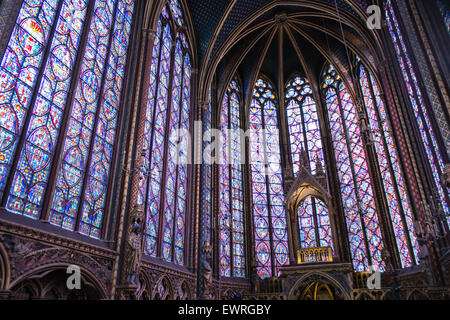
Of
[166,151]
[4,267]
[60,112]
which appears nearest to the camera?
[4,267]

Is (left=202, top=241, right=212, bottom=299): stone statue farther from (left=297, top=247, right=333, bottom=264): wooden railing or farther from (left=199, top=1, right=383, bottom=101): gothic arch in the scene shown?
(left=199, top=1, right=383, bottom=101): gothic arch

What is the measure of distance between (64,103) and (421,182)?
11.5 metres

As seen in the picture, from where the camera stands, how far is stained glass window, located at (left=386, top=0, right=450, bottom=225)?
10.1 metres

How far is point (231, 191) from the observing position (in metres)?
17.8

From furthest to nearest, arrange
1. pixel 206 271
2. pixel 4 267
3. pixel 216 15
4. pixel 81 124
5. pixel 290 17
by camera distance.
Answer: pixel 290 17
pixel 216 15
pixel 206 271
pixel 81 124
pixel 4 267

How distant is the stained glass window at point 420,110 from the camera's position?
10.1m

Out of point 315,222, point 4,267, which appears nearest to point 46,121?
point 4,267

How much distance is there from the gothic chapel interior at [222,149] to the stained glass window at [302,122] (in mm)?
101

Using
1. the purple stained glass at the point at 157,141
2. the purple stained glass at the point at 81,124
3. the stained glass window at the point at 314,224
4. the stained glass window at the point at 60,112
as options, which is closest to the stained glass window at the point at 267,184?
the stained glass window at the point at 314,224

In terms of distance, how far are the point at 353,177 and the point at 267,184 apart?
4.57 metres

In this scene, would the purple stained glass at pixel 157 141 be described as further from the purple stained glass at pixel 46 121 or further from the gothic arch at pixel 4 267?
the gothic arch at pixel 4 267

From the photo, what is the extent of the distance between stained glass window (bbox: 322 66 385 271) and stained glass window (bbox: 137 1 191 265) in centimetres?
873

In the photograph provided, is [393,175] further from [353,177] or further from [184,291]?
[184,291]

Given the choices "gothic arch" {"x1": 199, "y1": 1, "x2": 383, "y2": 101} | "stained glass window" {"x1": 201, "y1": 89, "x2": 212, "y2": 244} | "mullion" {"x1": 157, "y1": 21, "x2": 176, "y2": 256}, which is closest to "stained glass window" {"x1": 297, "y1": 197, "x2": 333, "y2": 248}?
"stained glass window" {"x1": 201, "y1": 89, "x2": 212, "y2": 244}
